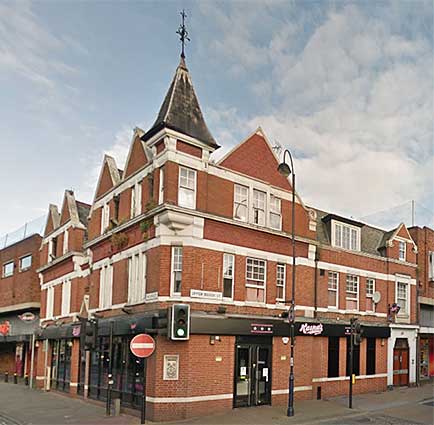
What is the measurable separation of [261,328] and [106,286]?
738 cm

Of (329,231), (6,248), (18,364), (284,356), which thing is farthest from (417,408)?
(6,248)

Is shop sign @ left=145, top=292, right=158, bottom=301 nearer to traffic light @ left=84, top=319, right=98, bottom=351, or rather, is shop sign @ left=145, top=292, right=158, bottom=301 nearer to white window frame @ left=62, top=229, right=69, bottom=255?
traffic light @ left=84, top=319, right=98, bottom=351

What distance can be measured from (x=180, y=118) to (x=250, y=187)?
4.19 metres

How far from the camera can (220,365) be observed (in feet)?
65.3

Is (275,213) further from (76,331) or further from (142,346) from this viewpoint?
(76,331)

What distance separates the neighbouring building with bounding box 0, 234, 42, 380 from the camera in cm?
3878

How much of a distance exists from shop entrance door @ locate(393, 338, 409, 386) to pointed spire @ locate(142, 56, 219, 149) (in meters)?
15.9

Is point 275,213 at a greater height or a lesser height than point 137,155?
lesser

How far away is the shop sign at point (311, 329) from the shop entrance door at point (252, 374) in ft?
6.96

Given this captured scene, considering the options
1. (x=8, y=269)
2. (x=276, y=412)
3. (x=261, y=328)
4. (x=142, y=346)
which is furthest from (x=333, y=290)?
(x=8, y=269)

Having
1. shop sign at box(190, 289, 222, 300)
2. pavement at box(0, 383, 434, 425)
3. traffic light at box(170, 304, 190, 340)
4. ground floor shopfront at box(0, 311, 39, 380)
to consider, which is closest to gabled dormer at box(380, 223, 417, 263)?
pavement at box(0, 383, 434, 425)

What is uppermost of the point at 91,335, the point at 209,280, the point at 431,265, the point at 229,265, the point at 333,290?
the point at 431,265

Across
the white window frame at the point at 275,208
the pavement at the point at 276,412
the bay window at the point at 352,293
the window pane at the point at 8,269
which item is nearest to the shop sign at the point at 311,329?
the pavement at the point at 276,412

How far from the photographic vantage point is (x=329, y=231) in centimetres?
2744
